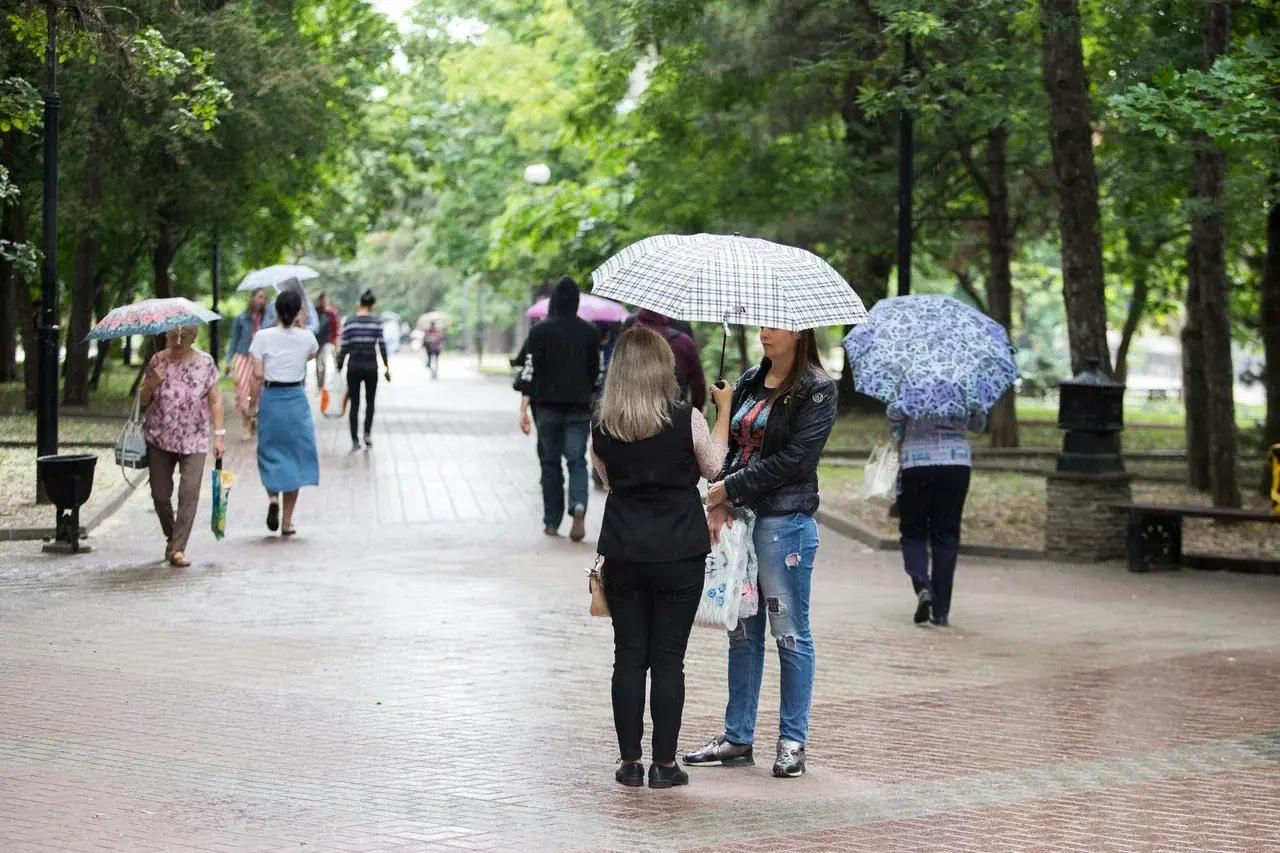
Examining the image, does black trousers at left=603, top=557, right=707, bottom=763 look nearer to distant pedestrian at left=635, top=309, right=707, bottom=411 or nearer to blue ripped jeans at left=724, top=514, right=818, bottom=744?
blue ripped jeans at left=724, top=514, right=818, bottom=744

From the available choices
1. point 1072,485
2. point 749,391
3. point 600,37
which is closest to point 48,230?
point 1072,485

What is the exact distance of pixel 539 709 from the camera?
830cm

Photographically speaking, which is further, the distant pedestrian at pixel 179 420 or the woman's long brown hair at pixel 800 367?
the distant pedestrian at pixel 179 420

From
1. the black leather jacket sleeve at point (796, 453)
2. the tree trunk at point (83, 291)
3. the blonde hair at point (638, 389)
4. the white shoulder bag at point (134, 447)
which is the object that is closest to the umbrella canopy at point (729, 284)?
the blonde hair at point (638, 389)

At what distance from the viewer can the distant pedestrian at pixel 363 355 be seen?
21.9 meters

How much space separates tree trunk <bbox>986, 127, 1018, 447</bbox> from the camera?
2502 centimetres

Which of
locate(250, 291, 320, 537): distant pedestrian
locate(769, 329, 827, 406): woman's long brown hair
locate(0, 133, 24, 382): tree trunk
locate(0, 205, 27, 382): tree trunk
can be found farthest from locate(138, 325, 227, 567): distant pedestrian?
locate(0, 205, 27, 382): tree trunk

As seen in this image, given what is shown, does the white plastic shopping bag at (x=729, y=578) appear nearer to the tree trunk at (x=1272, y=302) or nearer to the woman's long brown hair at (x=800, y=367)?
the woman's long brown hair at (x=800, y=367)

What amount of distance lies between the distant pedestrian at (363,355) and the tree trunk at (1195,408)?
29.7 feet

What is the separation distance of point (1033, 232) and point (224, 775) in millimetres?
25034

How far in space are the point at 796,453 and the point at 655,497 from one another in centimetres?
61

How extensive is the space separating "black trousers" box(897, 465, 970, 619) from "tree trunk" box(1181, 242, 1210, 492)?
9168 millimetres

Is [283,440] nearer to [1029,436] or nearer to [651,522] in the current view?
[651,522]

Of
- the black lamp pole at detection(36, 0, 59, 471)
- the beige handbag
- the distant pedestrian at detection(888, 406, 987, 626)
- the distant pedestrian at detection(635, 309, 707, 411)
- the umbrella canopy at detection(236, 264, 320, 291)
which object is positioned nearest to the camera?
the beige handbag
